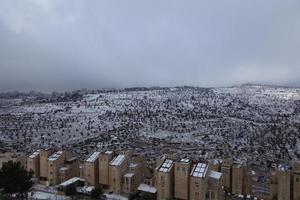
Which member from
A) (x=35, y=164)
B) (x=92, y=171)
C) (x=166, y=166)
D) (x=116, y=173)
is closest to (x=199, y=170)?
(x=166, y=166)

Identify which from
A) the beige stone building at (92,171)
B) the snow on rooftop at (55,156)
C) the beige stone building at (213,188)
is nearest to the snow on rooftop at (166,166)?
the beige stone building at (213,188)

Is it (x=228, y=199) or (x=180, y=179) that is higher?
(x=180, y=179)

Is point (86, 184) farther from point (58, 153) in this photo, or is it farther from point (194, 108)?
point (194, 108)

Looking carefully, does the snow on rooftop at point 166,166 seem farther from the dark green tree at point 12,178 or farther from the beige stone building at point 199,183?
the dark green tree at point 12,178

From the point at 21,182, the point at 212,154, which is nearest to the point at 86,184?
the point at 21,182

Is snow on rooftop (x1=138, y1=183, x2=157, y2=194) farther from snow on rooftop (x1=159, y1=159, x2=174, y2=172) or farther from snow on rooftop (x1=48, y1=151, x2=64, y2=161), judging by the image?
snow on rooftop (x1=48, y1=151, x2=64, y2=161)

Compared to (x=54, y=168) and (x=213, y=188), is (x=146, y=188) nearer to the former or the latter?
(x=213, y=188)

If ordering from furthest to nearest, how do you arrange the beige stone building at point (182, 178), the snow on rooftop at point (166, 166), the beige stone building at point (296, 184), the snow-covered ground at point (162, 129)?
the snow-covered ground at point (162, 129), the beige stone building at point (296, 184), the snow on rooftop at point (166, 166), the beige stone building at point (182, 178)
